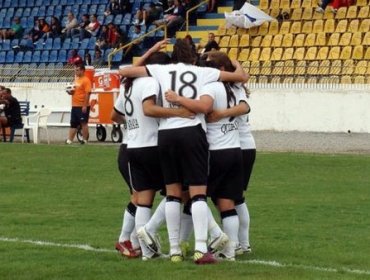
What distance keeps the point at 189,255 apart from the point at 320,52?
24.6 meters

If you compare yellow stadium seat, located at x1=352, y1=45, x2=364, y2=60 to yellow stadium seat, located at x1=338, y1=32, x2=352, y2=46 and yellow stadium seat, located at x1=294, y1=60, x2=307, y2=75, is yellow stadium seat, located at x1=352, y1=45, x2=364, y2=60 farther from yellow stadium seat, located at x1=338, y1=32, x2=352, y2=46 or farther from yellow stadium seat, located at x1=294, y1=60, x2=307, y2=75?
yellow stadium seat, located at x1=294, y1=60, x2=307, y2=75

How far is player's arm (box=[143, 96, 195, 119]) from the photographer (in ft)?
34.1

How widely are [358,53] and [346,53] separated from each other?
0.43 meters

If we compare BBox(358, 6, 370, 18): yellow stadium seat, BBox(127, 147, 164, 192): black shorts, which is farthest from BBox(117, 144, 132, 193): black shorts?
BBox(358, 6, 370, 18): yellow stadium seat

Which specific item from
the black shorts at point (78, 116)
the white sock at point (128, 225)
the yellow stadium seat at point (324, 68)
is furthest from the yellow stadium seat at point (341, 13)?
the white sock at point (128, 225)

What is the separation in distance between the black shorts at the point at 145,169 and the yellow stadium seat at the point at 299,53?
24.7m

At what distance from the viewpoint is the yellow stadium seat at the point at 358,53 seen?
33.8 m

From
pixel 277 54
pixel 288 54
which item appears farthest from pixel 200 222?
pixel 277 54

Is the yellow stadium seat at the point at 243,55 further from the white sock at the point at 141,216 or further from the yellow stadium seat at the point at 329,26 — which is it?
the white sock at the point at 141,216

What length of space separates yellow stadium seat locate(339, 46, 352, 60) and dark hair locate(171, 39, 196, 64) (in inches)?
944

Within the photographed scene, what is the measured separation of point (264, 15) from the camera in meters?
37.9

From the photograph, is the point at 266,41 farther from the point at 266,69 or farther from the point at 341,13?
the point at 266,69

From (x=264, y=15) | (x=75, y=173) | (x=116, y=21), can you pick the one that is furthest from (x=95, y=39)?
(x=75, y=173)

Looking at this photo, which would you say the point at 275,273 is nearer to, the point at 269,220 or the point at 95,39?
the point at 269,220
